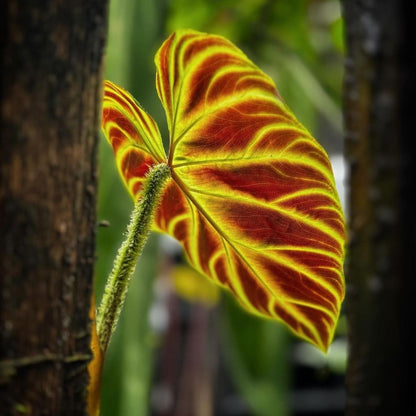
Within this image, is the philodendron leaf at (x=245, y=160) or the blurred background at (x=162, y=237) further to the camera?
the blurred background at (x=162, y=237)

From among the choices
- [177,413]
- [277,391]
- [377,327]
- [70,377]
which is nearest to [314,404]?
[177,413]

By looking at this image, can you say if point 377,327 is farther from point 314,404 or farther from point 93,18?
point 314,404

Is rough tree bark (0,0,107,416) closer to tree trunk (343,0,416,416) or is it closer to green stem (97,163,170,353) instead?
green stem (97,163,170,353)

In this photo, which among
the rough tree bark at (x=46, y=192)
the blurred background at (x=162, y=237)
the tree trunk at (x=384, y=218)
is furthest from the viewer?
the blurred background at (x=162, y=237)

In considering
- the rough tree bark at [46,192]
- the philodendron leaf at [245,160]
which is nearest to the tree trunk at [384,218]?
the philodendron leaf at [245,160]

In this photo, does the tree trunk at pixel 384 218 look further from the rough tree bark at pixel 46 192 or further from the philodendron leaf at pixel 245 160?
the rough tree bark at pixel 46 192

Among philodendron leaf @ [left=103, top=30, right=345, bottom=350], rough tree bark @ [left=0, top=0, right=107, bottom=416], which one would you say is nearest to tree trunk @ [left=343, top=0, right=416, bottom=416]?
philodendron leaf @ [left=103, top=30, right=345, bottom=350]
